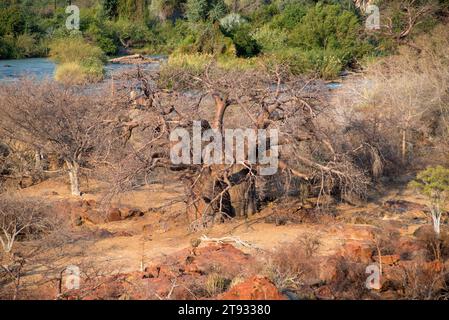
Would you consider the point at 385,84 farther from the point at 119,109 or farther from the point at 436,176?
the point at 119,109

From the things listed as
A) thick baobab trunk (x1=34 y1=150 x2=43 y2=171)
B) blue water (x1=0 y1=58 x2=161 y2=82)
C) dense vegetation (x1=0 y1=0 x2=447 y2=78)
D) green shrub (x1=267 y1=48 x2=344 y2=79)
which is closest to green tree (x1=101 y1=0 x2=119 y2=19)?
dense vegetation (x1=0 y1=0 x2=447 y2=78)

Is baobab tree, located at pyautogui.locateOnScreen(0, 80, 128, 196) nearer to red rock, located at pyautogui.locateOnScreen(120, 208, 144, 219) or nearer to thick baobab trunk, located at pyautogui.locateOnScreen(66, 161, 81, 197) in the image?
thick baobab trunk, located at pyautogui.locateOnScreen(66, 161, 81, 197)

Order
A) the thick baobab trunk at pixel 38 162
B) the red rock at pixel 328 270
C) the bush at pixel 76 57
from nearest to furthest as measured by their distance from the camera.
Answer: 1. the red rock at pixel 328 270
2. the thick baobab trunk at pixel 38 162
3. the bush at pixel 76 57

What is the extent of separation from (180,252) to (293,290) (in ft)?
10.1

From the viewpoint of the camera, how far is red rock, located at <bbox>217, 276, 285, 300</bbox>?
9453 mm

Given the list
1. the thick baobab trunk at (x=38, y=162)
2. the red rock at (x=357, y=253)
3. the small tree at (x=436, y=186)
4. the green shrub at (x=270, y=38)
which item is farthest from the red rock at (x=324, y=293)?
the green shrub at (x=270, y=38)

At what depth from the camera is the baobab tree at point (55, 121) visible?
1772 cm

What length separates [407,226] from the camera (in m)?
14.9

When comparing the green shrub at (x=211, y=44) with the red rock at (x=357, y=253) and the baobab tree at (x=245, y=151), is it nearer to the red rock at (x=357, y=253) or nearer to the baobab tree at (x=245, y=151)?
the baobab tree at (x=245, y=151)

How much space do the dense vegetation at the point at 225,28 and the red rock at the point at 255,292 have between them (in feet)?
67.9

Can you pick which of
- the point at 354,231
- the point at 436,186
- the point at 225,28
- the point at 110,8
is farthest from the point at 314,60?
the point at 110,8

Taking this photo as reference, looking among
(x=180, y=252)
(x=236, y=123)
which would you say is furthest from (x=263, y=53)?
(x=180, y=252)
